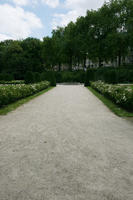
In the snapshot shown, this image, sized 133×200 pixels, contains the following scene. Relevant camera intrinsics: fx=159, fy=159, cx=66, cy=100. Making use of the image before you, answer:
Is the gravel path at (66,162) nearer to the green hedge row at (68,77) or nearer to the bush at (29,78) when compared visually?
the bush at (29,78)

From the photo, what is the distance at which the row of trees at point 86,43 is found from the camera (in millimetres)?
37344

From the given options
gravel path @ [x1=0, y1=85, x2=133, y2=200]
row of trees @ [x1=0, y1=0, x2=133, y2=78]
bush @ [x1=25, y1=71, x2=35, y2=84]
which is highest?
row of trees @ [x1=0, y1=0, x2=133, y2=78]

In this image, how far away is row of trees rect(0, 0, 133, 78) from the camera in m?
37.3

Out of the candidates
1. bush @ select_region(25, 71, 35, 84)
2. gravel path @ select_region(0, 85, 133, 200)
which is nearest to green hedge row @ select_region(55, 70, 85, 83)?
bush @ select_region(25, 71, 35, 84)

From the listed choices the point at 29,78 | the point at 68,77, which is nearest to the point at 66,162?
the point at 29,78

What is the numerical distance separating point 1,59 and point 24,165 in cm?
5283

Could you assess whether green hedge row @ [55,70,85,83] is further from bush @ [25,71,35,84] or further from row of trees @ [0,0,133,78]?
bush @ [25,71,35,84]

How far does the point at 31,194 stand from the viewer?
1964 millimetres

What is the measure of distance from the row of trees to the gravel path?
35649 millimetres

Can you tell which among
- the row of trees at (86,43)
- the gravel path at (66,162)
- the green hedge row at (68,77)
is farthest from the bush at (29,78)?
the row of trees at (86,43)

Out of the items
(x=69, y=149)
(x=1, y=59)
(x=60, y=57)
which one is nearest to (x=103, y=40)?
(x=60, y=57)

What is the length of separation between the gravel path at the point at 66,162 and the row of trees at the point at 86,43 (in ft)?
117

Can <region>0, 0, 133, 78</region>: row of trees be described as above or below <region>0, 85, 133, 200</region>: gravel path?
above

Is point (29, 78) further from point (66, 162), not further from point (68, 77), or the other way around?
point (68, 77)
